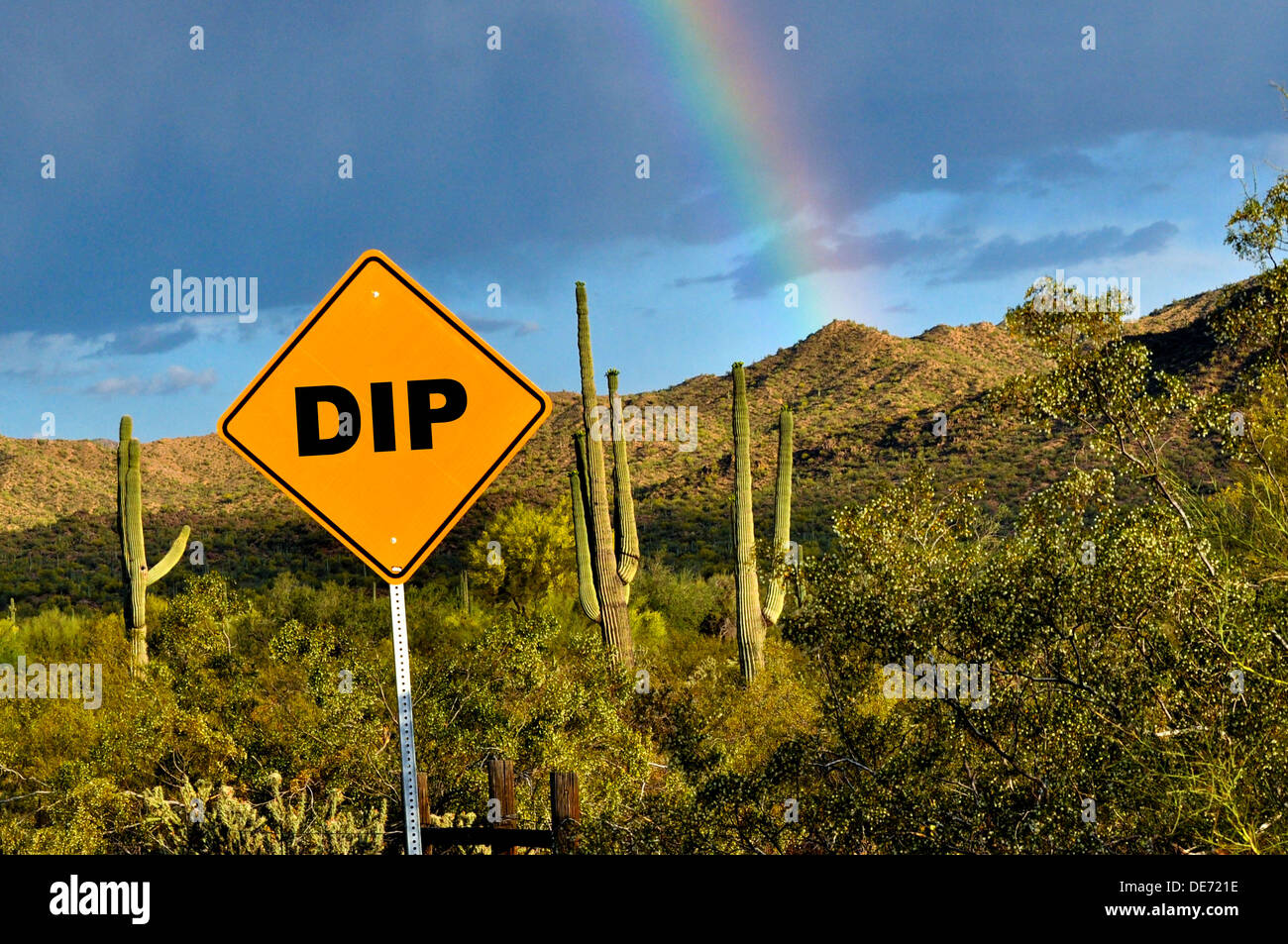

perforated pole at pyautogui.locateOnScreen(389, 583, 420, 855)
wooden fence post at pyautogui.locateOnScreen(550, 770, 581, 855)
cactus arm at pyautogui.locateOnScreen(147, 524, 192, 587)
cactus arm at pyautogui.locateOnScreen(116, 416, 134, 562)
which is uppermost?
cactus arm at pyautogui.locateOnScreen(116, 416, 134, 562)

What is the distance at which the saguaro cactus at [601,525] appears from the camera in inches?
734

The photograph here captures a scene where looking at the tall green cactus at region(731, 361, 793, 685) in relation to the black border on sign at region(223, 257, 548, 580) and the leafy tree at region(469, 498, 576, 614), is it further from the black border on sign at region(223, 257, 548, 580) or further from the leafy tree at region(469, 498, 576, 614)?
the black border on sign at region(223, 257, 548, 580)

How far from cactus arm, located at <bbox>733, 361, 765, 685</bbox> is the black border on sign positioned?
14.2 meters

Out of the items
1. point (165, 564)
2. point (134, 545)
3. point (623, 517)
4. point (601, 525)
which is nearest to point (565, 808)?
point (601, 525)

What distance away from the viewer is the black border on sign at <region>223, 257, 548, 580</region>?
4.17m

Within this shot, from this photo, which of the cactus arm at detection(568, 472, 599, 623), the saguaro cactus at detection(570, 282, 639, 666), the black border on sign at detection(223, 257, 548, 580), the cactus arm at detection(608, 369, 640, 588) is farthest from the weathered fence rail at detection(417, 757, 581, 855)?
the cactus arm at detection(568, 472, 599, 623)

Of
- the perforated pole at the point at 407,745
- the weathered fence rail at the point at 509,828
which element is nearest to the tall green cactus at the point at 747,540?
the weathered fence rail at the point at 509,828

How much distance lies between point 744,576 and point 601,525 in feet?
9.57

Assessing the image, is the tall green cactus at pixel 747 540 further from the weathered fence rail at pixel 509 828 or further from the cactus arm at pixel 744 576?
the weathered fence rail at pixel 509 828
